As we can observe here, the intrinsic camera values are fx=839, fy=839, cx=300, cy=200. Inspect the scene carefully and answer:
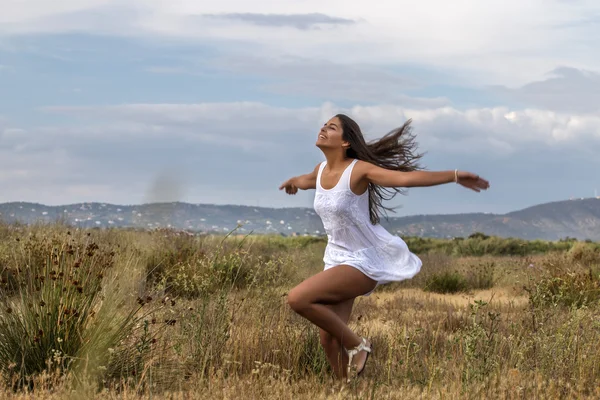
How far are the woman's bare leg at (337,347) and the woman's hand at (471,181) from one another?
1.49 meters

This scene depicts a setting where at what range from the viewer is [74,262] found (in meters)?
6.89

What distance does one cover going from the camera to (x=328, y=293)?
6.57 m

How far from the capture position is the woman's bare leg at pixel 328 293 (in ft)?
21.3

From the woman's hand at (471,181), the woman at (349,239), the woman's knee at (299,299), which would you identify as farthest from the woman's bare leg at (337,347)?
the woman's hand at (471,181)

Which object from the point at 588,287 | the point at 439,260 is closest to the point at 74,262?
the point at 588,287

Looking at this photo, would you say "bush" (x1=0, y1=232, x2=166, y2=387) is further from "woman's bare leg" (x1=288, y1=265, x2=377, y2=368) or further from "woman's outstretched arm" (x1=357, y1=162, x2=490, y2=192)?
"woman's outstretched arm" (x1=357, y1=162, x2=490, y2=192)

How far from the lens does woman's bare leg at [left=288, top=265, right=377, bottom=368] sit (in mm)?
6504

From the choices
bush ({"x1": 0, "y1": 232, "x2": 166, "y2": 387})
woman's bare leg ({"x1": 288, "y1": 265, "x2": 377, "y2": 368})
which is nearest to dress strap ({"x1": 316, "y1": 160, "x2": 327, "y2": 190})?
woman's bare leg ({"x1": 288, "y1": 265, "x2": 377, "y2": 368})

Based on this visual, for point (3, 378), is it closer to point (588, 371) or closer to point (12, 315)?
point (12, 315)

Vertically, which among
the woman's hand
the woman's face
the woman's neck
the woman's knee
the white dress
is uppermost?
the woman's face

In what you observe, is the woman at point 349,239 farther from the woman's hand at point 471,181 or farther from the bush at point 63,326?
the bush at point 63,326

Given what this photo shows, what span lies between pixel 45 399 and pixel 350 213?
266cm

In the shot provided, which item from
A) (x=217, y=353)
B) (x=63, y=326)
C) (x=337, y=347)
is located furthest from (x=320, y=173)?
(x=63, y=326)

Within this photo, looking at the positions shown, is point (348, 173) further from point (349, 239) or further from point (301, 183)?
point (301, 183)
